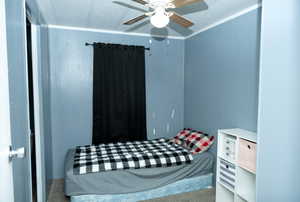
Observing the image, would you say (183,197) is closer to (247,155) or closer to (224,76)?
(247,155)

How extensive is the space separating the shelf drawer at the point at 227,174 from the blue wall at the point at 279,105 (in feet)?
2.76

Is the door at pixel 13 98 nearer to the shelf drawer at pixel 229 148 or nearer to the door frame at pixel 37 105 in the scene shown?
the door frame at pixel 37 105

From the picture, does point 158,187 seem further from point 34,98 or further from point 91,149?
point 34,98

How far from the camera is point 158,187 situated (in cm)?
246

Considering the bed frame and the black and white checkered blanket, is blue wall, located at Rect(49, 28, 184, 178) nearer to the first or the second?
the black and white checkered blanket

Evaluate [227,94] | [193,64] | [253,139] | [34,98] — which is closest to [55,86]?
[34,98]

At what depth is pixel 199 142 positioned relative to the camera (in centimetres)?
287

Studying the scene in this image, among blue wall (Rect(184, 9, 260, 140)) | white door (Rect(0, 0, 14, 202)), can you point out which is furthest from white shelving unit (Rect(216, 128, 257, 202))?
white door (Rect(0, 0, 14, 202))

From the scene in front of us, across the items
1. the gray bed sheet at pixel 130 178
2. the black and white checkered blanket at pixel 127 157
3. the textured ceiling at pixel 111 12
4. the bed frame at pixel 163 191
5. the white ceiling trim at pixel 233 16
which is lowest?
the bed frame at pixel 163 191

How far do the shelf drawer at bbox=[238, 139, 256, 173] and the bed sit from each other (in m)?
0.71

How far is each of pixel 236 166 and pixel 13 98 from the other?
219 centimetres

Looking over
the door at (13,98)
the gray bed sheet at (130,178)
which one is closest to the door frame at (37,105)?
the gray bed sheet at (130,178)

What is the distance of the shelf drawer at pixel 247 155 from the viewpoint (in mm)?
1900

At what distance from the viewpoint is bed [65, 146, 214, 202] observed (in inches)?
85.7
